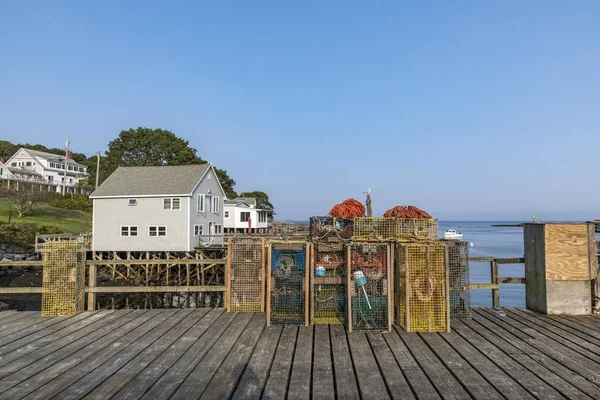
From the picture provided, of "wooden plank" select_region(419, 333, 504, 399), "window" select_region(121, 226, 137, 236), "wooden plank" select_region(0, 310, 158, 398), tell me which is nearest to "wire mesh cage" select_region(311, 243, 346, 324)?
"wooden plank" select_region(419, 333, 504, 399)

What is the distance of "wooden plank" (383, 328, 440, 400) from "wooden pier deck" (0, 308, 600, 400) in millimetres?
14

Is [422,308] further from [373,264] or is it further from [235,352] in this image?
[235,352]

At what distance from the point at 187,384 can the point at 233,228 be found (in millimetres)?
45376

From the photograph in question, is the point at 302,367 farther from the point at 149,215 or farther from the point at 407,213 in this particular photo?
the point at 149,215

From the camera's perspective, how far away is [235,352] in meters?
4.94

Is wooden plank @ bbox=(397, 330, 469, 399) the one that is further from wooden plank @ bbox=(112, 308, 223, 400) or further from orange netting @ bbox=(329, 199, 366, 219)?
wooden plank @ bbox=(112, 308, 223, 400)

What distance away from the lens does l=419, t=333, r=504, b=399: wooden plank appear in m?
3.75

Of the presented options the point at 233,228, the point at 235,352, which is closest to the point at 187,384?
the point at 235,352

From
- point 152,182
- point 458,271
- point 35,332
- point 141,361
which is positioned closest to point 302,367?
point 141,361

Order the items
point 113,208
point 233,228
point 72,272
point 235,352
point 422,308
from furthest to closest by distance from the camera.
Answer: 1. point 233,228
2. point 113,208
3. point 72,272
4. point 422,308
5. point 235,352

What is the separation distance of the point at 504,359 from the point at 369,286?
79.7 inches

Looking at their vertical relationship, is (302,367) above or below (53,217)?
below

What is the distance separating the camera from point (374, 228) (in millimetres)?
6727

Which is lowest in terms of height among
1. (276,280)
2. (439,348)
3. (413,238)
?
(439,348)
